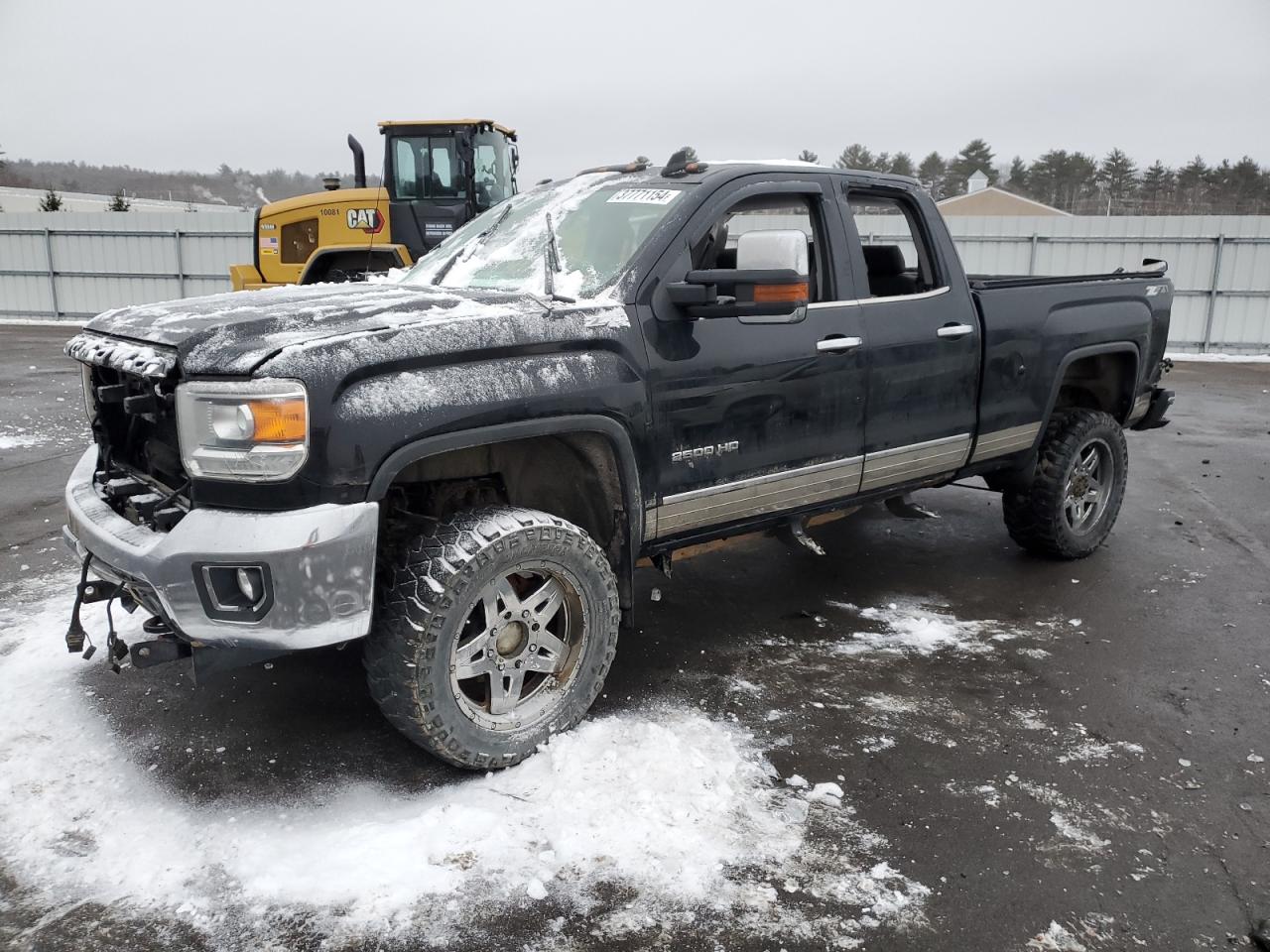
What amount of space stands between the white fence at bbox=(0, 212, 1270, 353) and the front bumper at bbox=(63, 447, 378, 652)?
40.9ft

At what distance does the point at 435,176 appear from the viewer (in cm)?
1259

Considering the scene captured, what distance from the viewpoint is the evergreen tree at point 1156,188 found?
2019 inches

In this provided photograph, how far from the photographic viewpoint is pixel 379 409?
2.67m

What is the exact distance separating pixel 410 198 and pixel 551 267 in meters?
9.98

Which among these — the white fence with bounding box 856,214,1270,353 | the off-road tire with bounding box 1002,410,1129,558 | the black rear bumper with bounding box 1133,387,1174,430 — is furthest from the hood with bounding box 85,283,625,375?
the white fence with bounding box 856,214,1270,353

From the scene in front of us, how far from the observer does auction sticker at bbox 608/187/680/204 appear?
3701 mm

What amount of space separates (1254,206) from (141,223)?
2029 inches

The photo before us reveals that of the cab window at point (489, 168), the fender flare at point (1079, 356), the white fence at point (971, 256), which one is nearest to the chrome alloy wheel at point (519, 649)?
the fender flare at point (1079, 356)

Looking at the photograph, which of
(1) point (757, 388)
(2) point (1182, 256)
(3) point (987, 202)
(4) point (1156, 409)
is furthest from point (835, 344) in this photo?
(3) point (987, 202)

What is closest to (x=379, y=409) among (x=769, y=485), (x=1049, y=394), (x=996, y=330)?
(x=769, y=485)

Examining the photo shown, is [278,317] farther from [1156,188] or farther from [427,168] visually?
[1156,188]

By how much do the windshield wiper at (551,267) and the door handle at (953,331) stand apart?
177 centimetres

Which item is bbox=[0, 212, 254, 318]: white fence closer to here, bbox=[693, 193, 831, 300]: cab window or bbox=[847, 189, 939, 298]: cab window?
bbox=[847, 189, 939, 298]: cab window

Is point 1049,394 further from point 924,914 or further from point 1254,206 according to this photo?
point 1254,206
